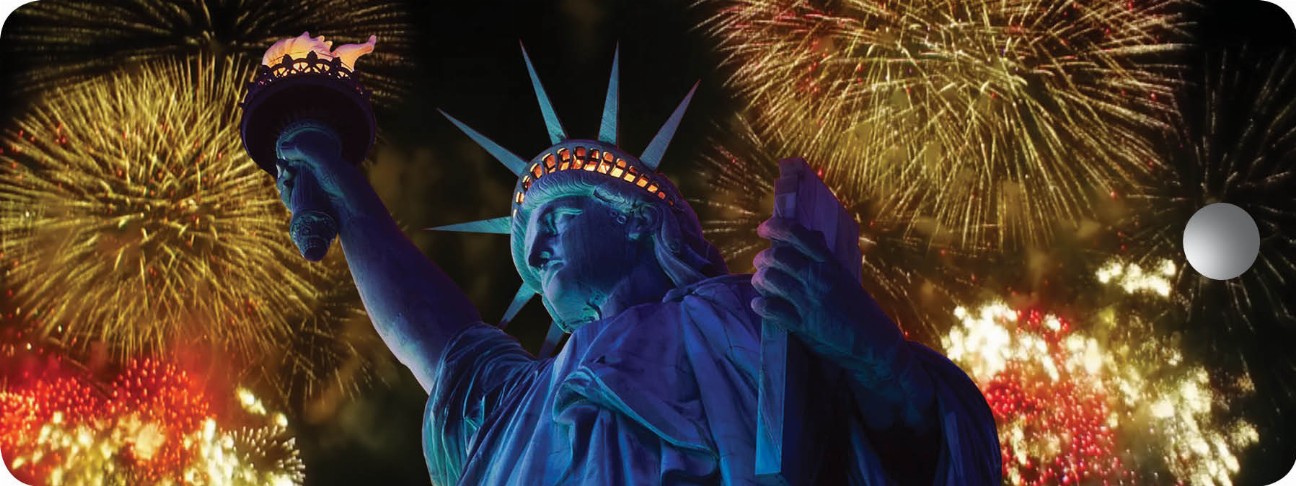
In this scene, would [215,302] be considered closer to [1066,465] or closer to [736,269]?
[736,269]

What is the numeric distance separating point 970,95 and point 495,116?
3286mm

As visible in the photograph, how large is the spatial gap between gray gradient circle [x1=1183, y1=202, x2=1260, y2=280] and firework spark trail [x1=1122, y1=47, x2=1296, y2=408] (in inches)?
2.5

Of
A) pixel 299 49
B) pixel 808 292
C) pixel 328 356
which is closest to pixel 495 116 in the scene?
pixel 328 356

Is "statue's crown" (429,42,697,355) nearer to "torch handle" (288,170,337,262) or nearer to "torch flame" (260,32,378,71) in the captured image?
"torch handle" (288,170,337,262)

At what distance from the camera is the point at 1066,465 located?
37.8ft

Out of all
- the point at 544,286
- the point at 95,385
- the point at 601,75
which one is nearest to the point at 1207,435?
the point at 601,75

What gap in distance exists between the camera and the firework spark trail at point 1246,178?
1168 centimetres

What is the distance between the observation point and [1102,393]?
1178cm

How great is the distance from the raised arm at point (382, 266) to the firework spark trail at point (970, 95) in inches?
164

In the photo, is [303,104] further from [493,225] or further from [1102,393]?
[1102,393]

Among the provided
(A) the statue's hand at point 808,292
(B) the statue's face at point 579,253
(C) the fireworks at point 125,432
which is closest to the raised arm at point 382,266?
(B) the statue's face at point 579,253

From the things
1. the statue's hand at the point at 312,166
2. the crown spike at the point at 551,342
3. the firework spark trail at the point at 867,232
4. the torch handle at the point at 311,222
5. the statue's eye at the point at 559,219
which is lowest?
the crown spike at the point at 551,342

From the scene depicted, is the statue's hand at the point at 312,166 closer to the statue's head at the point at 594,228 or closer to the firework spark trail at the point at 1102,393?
the statue's head at the point at 594,228

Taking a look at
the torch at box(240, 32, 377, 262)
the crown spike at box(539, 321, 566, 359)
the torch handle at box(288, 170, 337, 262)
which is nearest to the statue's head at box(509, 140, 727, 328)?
the crown spike at box(539, 321, 566, 359)
